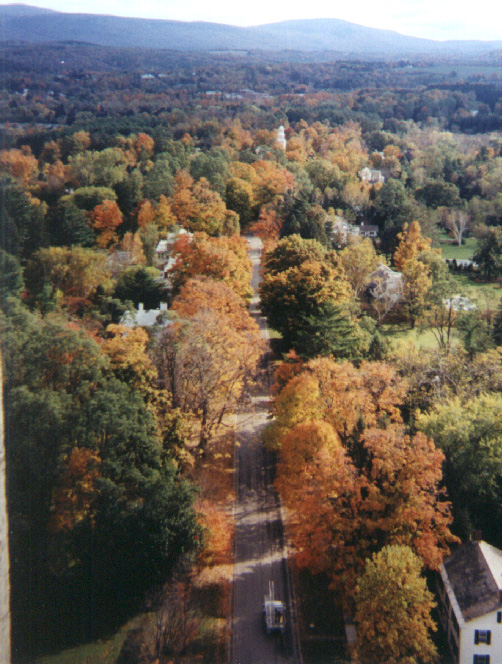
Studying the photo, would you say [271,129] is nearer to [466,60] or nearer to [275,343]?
[466,60]

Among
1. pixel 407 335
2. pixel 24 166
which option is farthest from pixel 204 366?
pixel 24 166

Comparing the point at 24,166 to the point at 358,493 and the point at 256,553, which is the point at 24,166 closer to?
the point at 256,553

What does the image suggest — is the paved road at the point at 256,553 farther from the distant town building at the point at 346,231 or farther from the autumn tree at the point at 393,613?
the distant town building at the point at 346,231

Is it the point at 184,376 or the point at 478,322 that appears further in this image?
the point at 478,322

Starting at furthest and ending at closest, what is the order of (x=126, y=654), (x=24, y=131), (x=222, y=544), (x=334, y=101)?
1. (x=334, y=101)
2. (x=24, y=131)
3. (x=222, y=544)
4. (x=126, y=654)

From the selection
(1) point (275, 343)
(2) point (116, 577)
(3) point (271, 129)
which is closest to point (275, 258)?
(1) point (275, 343)

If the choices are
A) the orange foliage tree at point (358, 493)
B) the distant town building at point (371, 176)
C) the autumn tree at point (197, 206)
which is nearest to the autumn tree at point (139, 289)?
the autumn tree at point (197, 206)
